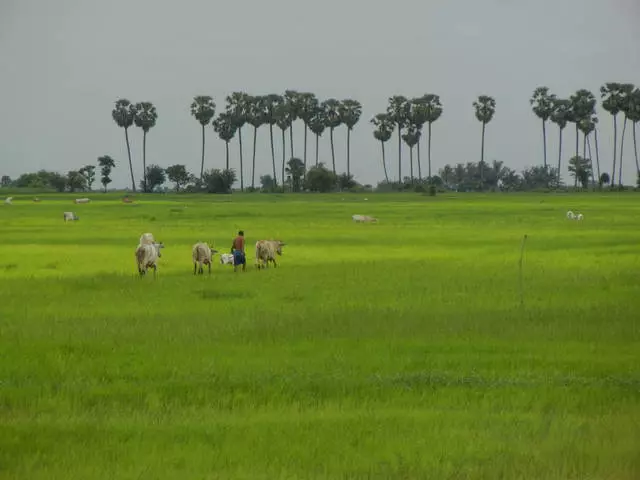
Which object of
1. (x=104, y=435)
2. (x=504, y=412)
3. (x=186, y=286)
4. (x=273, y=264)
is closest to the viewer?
(x=104, y=435)

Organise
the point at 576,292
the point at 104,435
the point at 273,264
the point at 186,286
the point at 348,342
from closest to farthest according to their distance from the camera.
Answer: the point at 104,435, the point at 348,342, the point at 576,292, the point at 186,286, the point at 273,264

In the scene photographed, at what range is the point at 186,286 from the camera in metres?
19.7

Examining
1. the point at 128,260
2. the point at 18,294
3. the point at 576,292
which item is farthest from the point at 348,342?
the point at 128,260

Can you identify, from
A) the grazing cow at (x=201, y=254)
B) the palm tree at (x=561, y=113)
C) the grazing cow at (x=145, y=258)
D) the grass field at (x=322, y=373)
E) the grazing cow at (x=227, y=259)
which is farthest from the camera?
the palm tree at (x=561, y=113)

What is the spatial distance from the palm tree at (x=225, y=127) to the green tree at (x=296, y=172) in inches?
302

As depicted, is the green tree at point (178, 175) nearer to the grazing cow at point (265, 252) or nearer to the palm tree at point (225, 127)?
the palm tree at point (225, 127)

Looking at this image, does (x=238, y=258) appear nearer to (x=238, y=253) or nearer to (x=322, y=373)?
(x=238, y=253)

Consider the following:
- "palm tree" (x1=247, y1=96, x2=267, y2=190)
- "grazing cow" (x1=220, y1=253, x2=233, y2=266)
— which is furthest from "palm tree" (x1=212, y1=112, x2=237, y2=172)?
"grazing cow" (x1=220, y1=253, x2=233, y2=266)

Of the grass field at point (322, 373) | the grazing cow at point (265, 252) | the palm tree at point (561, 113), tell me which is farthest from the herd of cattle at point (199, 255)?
the palm tree at point (561, 113)

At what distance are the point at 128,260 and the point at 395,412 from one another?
1836 centimetres

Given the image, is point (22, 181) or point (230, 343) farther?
point (22, 181)

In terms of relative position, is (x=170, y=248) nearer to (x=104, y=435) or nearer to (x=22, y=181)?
(x=104, y=435)

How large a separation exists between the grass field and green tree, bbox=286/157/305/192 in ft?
300

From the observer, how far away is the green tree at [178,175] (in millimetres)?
117125
